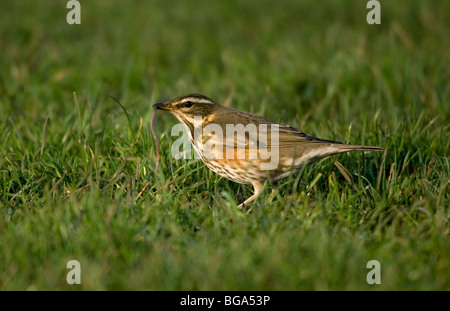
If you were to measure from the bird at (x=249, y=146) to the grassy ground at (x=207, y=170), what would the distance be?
0.22 m

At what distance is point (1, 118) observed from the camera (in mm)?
8750

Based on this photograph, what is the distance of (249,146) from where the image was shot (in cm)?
663

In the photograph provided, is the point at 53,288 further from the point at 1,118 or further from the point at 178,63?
the point at 178,63

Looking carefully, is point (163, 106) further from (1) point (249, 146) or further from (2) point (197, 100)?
(1) point (249, 146)

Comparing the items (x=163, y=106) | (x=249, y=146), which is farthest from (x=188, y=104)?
(x=249, y=146)

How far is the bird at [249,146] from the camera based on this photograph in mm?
6516

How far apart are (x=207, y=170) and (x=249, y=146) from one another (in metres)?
0.57

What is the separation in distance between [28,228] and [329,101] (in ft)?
17.5

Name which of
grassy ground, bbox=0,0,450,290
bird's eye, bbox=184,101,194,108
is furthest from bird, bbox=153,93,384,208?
grassy ground, bbox=0,0,450,290

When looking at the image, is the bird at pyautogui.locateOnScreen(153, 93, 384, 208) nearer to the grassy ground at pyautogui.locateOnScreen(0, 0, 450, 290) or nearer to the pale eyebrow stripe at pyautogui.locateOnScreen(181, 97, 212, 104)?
the pale eyebrow stripe at pyautogui.locateOnScreen(181, 97, 212, 104)

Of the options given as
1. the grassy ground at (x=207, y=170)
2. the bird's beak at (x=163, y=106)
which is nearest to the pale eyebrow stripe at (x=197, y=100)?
the bird's beak at (x=163, y=106)

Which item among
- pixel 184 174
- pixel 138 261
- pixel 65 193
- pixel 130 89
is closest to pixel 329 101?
pixel 130 89

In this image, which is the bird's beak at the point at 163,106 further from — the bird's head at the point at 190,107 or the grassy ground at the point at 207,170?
the grassy ground at the point at 207,170

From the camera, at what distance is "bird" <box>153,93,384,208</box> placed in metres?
6.52
